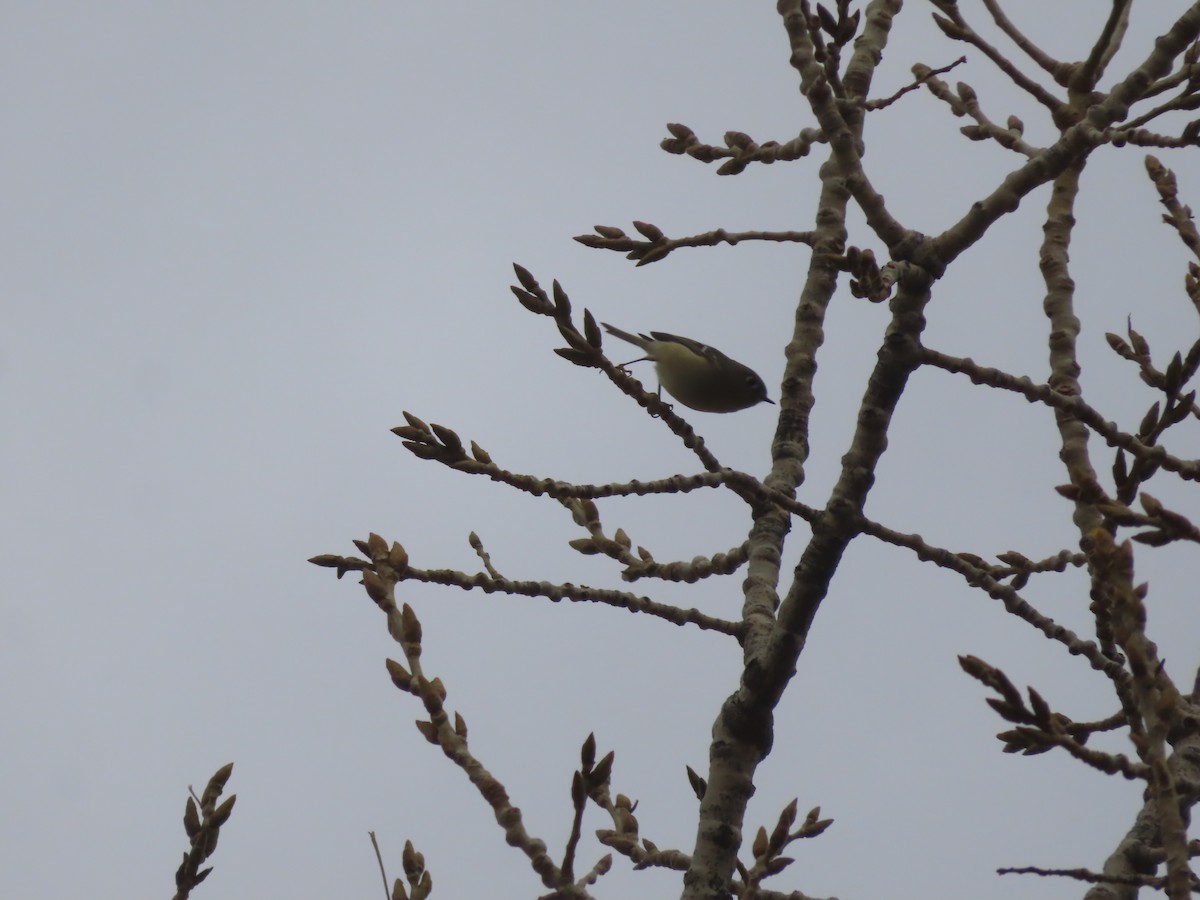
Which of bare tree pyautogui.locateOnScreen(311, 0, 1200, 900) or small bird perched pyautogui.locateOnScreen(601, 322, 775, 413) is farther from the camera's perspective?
small bird perched pyautogui.locateOnScreen(601, 322, 775, 413)

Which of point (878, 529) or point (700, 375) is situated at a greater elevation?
point (700, 375)

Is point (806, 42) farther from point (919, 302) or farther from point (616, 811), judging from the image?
point (616, 811)

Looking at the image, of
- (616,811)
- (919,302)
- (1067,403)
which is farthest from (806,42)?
(616,811)

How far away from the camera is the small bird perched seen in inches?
316

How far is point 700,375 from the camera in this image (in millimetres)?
8008

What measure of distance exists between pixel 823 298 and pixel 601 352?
1.83 m

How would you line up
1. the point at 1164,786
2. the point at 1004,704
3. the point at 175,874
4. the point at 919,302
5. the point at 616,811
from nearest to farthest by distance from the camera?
the point at 1164,786, the point at 1004,704, the point at 919,302, the point at 175,874, the point at 616,811

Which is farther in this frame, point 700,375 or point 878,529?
point 700,375

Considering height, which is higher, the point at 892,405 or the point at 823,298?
the point at 823,298

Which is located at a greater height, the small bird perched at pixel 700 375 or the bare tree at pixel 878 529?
the small bird perched at pixel 700 375

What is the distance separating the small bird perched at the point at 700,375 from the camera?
8.02 meters

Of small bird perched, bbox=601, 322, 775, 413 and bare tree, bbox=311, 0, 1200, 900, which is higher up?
small bird perched, bbox=601, 322, 775, 413

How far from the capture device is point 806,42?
3186mm

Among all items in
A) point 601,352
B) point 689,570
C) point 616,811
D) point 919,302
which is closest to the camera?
point 919,302
